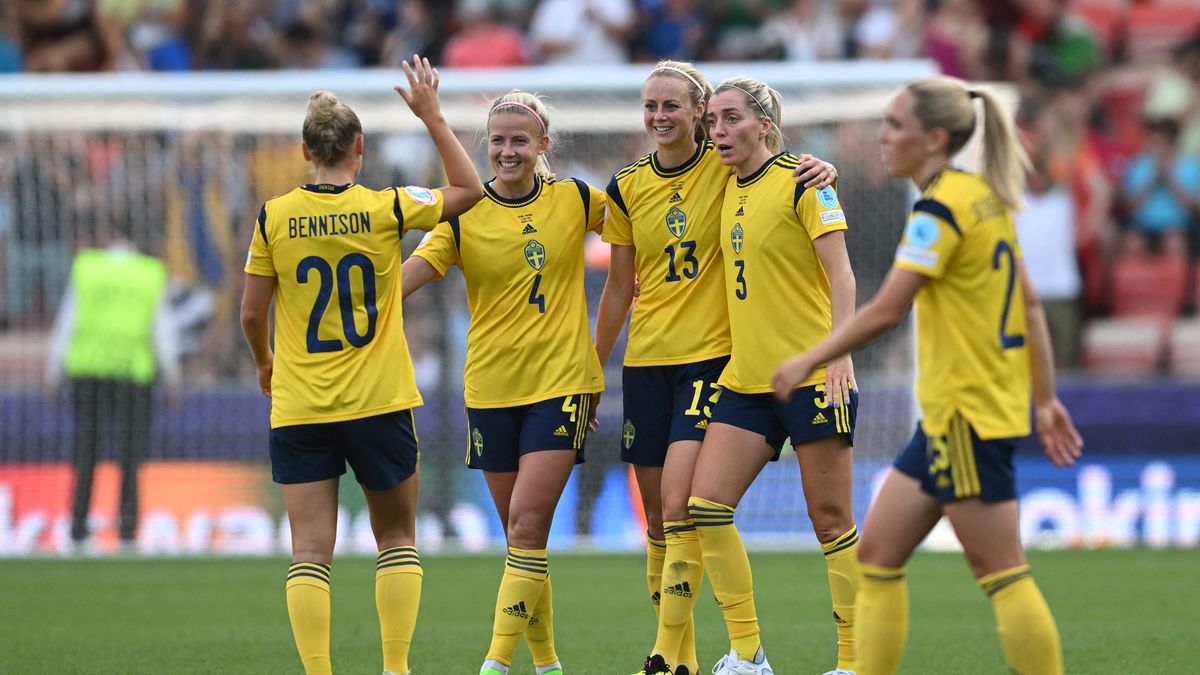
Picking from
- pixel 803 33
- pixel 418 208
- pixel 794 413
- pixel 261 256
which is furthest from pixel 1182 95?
pixel 261 256

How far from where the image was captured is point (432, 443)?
13.8 m

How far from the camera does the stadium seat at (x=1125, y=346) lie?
15.9m

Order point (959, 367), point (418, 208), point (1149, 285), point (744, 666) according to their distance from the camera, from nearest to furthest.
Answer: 1. point (959, 367)
2. point (418, 208)
3. point (744, 666)
4. point (1149, 285)

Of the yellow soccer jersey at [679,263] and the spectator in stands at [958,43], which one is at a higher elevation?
the spectator in stands at [958,43]

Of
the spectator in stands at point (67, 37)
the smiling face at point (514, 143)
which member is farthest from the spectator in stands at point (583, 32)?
the smiling face at point (514, 143)

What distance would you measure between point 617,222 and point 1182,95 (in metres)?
12.1

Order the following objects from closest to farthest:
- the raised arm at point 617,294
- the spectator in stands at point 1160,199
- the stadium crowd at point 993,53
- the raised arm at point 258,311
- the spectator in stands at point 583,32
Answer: the raised arm at point 258,311
the raised arm at point 617,294
the stadium crowd at point 993,53
the spectator in stands at point 1160,199
the spectator in stands at point 583,32

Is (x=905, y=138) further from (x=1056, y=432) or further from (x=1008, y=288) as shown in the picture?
(x=1056, y=432)

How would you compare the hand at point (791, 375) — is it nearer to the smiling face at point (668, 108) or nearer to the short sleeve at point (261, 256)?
the smiling face at point (668, 108)

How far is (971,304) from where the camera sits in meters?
5.09

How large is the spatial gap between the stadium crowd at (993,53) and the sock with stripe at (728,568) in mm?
9714

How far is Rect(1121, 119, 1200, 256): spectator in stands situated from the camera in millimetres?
16312

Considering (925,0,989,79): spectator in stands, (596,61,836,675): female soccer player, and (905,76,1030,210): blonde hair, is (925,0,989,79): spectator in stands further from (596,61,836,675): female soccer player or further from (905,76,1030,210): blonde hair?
(905,76,1030,210): blonde hair

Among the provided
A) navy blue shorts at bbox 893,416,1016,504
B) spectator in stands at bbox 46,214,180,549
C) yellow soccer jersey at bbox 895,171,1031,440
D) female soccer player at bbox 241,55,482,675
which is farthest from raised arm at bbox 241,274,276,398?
spectator in stands at bbox 46,214,180,549
